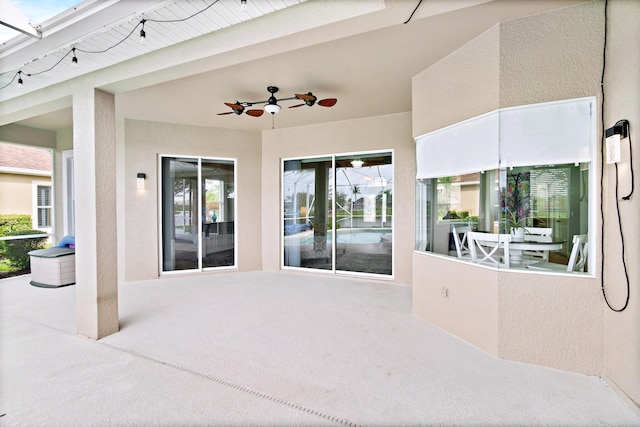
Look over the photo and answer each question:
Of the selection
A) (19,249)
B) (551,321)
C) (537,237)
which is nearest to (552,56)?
(537,237)

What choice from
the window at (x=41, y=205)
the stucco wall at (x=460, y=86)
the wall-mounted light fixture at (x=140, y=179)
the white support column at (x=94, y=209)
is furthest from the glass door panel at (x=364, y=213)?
the window at (x=41, y=205)

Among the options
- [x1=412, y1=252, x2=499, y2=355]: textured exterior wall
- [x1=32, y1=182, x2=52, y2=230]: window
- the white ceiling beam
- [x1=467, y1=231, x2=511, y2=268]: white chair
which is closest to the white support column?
the white ceiling beam

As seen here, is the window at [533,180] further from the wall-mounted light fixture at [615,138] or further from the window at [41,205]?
the window at [41,205]

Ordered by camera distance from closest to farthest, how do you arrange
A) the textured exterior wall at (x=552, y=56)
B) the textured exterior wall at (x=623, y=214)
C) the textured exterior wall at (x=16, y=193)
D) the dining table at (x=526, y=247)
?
the textured exterior wall at (x=623, y=214), the textured exterior wall at (x=552, y=56), the dining table at (x=526, y=247), the textured exterior wall at (x=16, y=193)

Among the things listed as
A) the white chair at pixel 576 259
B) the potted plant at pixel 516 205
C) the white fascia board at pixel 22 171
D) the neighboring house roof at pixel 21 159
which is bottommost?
the white chair at pixel 576 259

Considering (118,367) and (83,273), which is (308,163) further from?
(118,367)

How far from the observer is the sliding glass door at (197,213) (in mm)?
5879

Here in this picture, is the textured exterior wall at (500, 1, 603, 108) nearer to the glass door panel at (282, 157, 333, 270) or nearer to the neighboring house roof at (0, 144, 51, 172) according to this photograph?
the glass door panel at (282, 157, 333, 270)

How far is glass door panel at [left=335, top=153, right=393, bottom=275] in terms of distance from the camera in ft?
18.2

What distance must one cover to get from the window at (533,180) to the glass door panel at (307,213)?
10.3 feet

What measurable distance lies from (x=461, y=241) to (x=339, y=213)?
2.91 metres

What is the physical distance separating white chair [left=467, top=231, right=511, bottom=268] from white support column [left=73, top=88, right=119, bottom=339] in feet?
13.0

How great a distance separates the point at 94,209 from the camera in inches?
124

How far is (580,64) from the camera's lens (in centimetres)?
245
